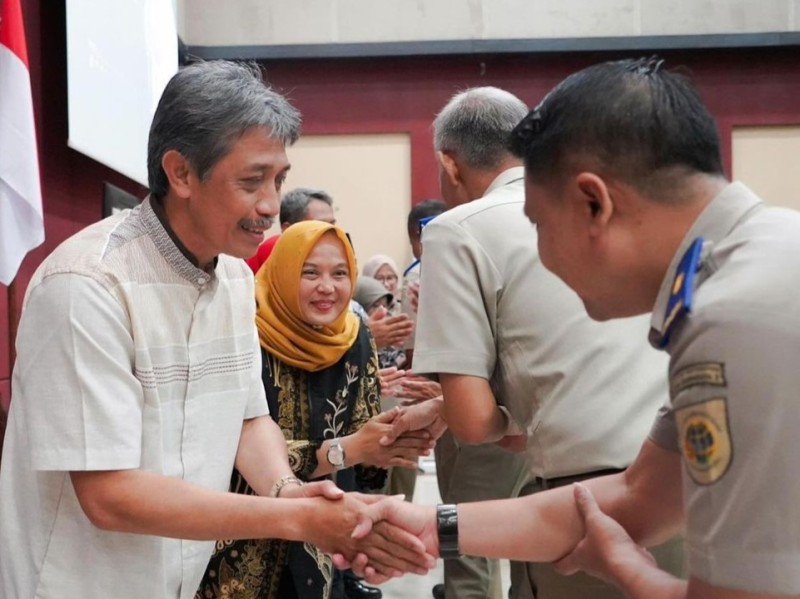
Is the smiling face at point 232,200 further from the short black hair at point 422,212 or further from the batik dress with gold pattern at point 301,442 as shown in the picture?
the short black hair at point 422,212

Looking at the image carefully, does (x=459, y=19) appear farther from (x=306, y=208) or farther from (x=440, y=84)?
(x=306, y=208)

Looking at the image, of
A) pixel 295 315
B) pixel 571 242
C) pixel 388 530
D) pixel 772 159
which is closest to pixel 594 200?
pixel 571 242

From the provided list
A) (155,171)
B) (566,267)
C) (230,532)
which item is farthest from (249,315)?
(566,267)

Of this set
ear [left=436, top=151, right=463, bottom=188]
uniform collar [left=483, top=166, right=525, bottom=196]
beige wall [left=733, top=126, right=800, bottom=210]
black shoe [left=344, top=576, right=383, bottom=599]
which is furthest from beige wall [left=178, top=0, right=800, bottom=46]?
uniform collar [left=483, top=166, right=525, bottom=196]

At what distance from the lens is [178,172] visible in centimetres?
160

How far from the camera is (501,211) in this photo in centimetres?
185

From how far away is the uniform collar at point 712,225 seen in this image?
1002 mm

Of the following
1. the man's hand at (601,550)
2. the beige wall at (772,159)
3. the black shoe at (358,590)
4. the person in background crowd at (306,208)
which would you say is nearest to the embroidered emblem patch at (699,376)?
the man's hand at (601,550)

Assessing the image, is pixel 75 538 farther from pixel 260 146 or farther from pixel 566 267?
pixel 566 267

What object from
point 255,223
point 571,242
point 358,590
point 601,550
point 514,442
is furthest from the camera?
point 358,590

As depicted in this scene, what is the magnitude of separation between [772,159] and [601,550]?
6.85 m

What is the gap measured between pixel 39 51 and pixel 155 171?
2387 millimetres

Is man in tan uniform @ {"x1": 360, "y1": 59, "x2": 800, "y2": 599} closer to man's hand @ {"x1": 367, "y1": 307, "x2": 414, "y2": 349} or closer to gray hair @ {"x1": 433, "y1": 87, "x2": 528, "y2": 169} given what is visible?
gray hair @ {"x1": 433, "y1": 87, "x2": 528, "y2": 169}

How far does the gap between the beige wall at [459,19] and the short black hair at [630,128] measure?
636 cm
